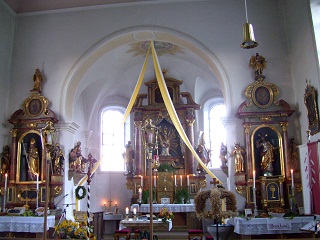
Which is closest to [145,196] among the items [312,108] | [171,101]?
[171,101]

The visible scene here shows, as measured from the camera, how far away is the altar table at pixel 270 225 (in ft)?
28.0

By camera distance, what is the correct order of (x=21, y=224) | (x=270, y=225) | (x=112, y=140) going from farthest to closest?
(x=112, y=140), (x=21, y=224), (x=270, y=225)

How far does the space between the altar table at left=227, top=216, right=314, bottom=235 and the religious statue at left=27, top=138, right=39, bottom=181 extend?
624 cm

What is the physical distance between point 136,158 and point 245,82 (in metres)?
6.28

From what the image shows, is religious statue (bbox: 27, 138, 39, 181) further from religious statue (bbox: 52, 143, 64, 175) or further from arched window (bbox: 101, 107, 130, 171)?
arched window (bbox: 101, 107, 130, 171)

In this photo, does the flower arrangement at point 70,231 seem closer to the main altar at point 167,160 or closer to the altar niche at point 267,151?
the altar niche at point 267,151

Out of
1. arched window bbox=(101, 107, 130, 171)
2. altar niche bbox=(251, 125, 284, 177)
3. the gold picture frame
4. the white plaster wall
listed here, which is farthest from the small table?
the gold picture frame

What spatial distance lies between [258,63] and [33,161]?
7432 mm

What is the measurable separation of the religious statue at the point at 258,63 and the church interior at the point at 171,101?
0.03m

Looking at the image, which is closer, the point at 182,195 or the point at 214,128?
the point at 182,195

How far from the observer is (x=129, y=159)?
15.4 metres

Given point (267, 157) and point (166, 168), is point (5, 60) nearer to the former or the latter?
point (166, 168)

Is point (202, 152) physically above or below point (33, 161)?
above

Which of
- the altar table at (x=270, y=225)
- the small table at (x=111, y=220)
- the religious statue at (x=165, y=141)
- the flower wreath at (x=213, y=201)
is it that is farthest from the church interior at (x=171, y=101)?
the religious statue at (x=165, y=141)
